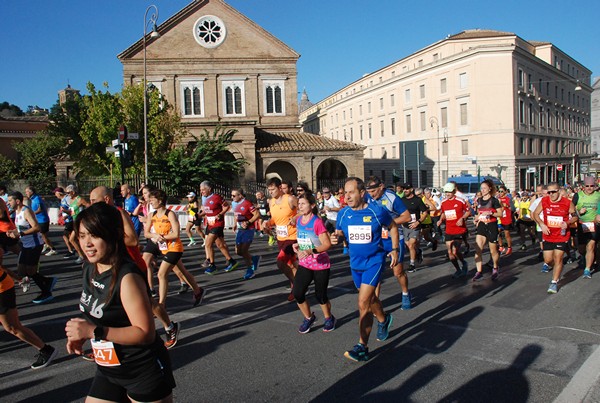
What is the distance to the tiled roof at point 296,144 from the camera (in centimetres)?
3541

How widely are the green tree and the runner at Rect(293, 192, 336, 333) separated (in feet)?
68.2

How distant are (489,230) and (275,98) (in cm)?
3299

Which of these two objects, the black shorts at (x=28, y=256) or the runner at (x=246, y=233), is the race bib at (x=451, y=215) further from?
the black shorts at (x=28, y=256)

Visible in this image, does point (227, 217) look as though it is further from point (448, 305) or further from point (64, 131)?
point (64, 131)

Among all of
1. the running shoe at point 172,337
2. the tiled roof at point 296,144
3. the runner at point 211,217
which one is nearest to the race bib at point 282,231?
the runner at point 211,217

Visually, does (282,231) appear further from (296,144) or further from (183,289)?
(296,144)

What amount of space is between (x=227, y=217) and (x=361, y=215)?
53.4ft

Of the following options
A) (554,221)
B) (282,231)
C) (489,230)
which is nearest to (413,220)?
(489,230)

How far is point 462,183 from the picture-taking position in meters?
42.3

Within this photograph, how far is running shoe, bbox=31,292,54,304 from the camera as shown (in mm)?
8680

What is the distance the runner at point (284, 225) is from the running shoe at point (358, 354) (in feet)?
9.39

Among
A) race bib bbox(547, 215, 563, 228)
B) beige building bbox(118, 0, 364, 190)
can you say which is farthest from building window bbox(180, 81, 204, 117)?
race bib bbox(547, 215, 563, 228)

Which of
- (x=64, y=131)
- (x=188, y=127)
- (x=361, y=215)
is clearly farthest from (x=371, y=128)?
(x=361, y=215)

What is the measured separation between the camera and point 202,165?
28078mm
